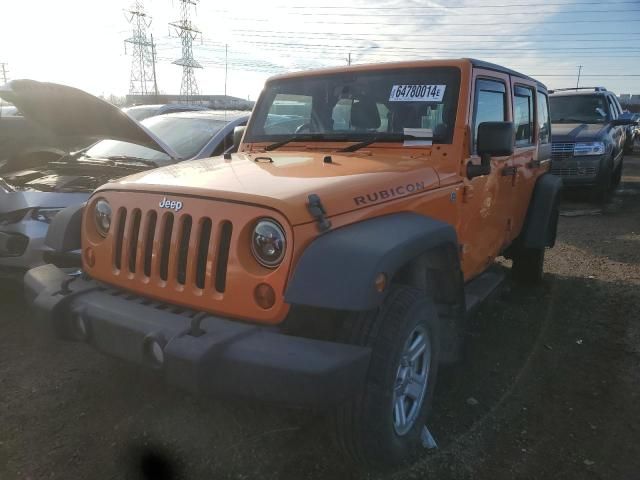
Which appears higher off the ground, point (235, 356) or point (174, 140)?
point (174, 140)

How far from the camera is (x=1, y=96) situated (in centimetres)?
505

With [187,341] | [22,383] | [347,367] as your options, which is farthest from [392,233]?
[22,383]

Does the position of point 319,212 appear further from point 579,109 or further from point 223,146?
point 579,109

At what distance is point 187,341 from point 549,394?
231cm

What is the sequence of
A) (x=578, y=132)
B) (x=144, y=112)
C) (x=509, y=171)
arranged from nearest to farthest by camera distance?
(x=509, y=171) → (x=578, y=132) → (x=144, y=112)

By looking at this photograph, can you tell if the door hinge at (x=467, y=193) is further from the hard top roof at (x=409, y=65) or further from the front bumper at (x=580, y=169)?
the front bumper at (x=580, y=169)

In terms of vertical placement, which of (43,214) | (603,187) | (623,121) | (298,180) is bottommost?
(43,214)

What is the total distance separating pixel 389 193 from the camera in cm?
270

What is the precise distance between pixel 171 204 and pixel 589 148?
8868 millimetres

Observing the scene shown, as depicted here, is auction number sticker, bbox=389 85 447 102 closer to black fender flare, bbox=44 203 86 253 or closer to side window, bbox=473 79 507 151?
side window, bbox=473 79 507 151

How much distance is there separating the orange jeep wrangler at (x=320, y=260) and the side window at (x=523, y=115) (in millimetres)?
693

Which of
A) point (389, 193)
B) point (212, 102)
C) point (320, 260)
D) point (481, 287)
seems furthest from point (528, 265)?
point (212, 102)

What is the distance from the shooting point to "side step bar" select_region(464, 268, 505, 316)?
11.2ft

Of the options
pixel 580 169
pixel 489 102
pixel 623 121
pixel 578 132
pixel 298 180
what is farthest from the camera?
pixel 623 121
